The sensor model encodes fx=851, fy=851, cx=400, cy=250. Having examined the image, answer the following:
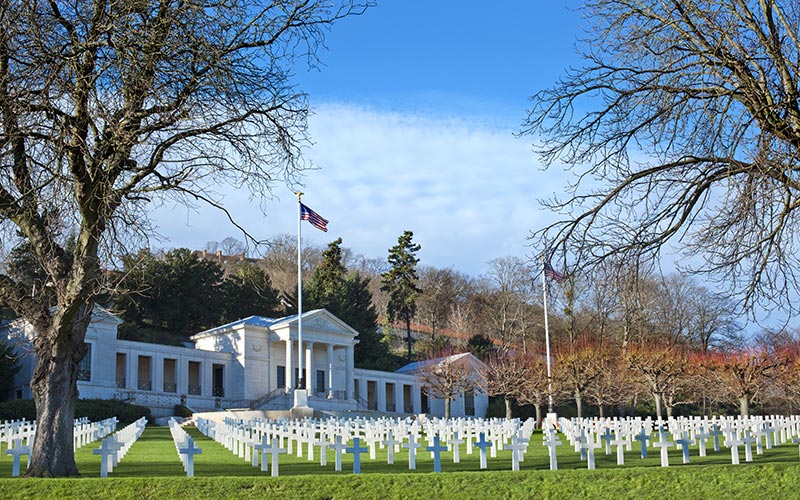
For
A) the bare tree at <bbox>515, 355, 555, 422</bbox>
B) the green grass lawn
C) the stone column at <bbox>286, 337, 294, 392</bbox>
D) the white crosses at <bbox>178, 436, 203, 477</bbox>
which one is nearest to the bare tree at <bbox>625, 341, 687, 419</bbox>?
the bare tree at <bbox>515, 355, 555, 422</bbox>

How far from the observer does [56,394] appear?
46.9 feet

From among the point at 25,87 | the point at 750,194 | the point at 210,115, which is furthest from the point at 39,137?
the point at 750,194

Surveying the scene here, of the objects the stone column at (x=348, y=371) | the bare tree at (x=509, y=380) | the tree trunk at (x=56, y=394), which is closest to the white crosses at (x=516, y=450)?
the tree trunk at (x=56, y=394)

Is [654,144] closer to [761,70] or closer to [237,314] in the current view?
[761,70]

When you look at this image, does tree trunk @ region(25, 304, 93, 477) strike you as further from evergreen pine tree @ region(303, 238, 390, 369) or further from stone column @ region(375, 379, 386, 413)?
evergreen pine tree @ region(303, 238, 390, 369)

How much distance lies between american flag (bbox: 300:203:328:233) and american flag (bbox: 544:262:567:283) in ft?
99.9

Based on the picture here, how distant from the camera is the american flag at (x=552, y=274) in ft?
36.0

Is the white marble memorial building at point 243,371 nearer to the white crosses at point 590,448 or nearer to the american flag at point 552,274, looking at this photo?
the white crosses at point 590,448

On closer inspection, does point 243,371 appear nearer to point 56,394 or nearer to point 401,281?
point 401,281

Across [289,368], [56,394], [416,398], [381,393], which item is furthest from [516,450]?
[416,398]

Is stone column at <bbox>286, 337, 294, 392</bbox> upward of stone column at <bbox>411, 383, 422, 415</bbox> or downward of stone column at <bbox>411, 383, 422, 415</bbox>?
upward

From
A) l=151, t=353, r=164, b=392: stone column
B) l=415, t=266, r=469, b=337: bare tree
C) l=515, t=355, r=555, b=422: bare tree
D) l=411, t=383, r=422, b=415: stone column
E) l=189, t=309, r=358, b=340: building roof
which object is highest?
l=415, t=266, r=469, b=337: bare tree

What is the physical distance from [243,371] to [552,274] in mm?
50725

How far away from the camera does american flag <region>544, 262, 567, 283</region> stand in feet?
36.0
